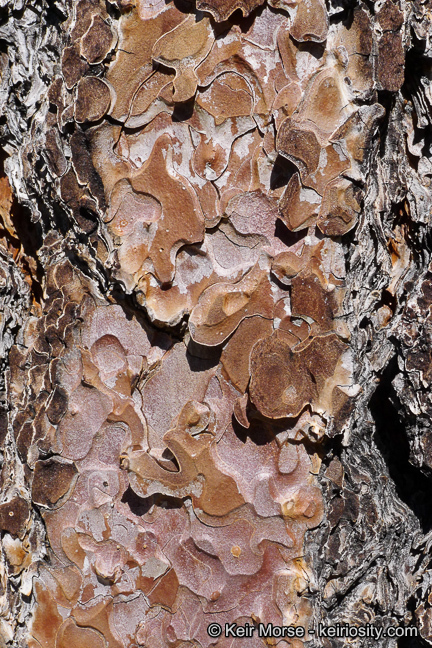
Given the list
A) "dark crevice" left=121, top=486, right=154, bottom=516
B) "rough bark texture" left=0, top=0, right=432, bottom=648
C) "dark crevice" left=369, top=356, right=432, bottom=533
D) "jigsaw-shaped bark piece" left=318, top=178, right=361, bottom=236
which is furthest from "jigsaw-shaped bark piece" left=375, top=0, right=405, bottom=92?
"dark crevice" left=121, top=486, right=154, bottom=516

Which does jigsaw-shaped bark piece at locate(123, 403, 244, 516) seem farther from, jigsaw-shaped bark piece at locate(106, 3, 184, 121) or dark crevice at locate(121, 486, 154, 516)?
jigsaw-shaped bark piece at locate(106, 3, 184, 121)

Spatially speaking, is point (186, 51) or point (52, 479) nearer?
point (186, 51)

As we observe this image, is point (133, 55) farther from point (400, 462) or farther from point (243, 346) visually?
point (400, 462)

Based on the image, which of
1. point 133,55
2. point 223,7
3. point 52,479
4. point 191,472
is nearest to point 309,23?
point 223,7

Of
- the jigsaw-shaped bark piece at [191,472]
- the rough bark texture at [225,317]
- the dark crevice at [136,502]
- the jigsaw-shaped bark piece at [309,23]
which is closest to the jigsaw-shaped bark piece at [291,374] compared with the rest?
the rough bark texture at [225,317]

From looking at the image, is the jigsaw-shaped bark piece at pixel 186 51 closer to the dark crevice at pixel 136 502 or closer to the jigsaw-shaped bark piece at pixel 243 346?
the jigsaw-shaped bark piece at pixel 243 346

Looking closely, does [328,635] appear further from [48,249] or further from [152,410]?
[48,249]

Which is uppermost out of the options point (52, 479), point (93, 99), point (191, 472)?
point (93, 99)
